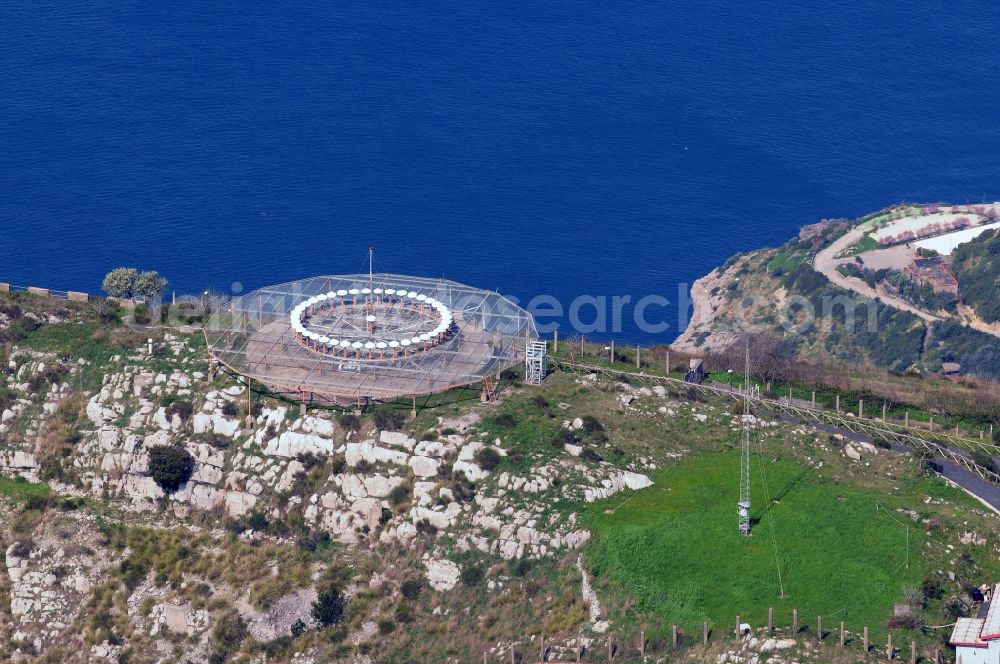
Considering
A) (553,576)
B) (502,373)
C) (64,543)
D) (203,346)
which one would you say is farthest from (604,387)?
(64,543)

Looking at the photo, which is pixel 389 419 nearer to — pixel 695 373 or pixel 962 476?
pixel 695 373

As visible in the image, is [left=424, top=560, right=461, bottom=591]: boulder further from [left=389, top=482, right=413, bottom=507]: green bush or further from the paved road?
the paved road

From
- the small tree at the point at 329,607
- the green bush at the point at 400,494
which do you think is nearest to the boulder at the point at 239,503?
the green bush at the point at 400,494

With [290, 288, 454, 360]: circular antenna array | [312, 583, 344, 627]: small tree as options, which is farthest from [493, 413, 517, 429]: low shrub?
[312, 583, 344, 627]: small tree

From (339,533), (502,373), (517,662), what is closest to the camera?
(517,662)

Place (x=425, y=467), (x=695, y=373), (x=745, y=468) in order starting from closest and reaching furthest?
(x=425, y=467), (x=745, y=468), (x=695, y=373)

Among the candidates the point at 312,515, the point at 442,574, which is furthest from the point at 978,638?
the point at 312,515

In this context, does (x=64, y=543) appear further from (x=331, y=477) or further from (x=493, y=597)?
(x=493, y=597)
